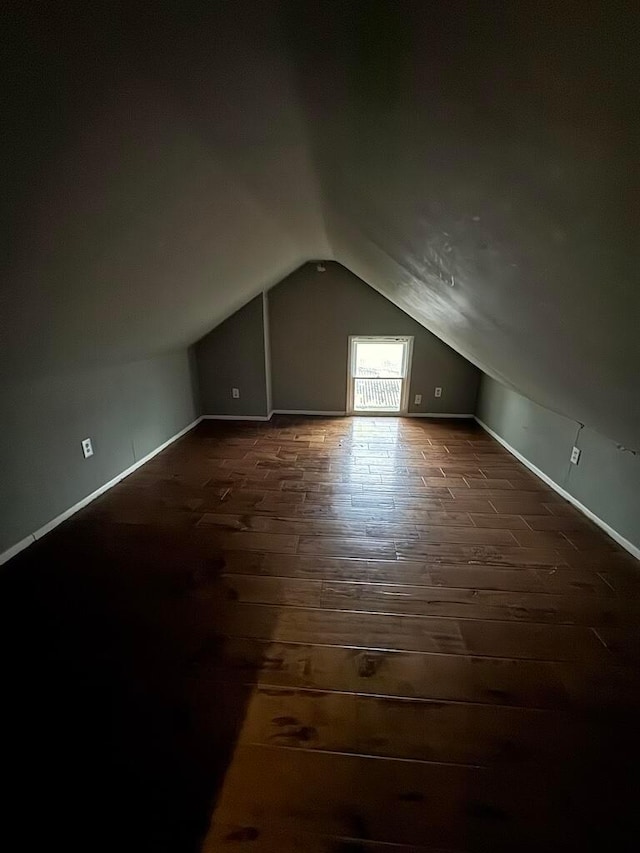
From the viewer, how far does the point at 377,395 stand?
538cm

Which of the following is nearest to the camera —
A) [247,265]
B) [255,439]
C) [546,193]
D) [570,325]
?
[546,193]

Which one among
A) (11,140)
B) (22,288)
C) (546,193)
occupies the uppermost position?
(11,140)

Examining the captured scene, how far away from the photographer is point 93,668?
4.96 feet

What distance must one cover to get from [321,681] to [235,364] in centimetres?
390

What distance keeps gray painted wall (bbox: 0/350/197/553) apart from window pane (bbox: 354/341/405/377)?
250 cm

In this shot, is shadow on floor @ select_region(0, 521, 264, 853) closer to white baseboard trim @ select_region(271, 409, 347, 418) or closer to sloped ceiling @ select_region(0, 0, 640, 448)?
sloped ceiling @ select_region(0, 0, 640, 448)

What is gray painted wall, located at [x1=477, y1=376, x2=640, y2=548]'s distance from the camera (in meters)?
2.29

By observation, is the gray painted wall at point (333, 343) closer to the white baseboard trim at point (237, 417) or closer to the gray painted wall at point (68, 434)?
the white baseboard trim at point (237, 417)

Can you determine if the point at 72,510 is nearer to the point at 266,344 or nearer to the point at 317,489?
the point at 317,489

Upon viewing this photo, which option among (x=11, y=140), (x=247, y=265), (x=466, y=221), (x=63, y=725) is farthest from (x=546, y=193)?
(x=247, y=265)

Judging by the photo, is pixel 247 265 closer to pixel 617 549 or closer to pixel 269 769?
pixel 269 769

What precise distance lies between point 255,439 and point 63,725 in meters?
3.07

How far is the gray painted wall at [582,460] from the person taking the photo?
7.50ft

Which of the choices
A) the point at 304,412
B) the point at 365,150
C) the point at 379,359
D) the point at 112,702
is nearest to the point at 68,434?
Answer: the point at 112,702
